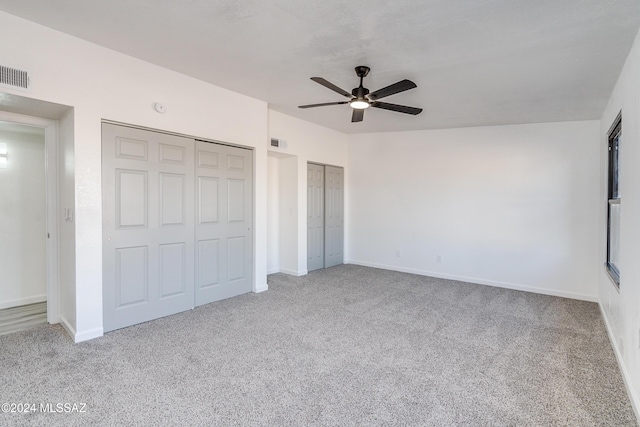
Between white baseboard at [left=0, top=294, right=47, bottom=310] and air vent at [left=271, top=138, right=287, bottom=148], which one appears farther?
air vent at [left=271, top=138, right=287, bottom=148]

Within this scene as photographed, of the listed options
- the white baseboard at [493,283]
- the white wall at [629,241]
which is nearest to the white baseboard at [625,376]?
the white wall at [629,241]

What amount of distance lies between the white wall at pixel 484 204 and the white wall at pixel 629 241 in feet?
4.85

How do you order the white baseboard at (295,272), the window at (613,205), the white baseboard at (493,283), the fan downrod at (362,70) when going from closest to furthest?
the fan downrod at (362,70) < the window at (613,205) < the white baseboard at (493,283) < the white baseboard at (295,272)

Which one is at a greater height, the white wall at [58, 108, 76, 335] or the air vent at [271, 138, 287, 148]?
the air vent at [271, 138, 287, 148]

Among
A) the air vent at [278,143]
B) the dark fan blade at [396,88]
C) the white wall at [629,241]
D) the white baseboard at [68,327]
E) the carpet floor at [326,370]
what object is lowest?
the carpet floor at [326,370]

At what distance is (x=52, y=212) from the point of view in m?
3.36

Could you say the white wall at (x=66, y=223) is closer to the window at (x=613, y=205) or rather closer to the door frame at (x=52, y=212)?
the door frame at (x=52, y=212)

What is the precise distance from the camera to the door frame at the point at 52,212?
3303mm

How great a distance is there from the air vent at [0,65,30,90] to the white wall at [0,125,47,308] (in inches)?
56.0

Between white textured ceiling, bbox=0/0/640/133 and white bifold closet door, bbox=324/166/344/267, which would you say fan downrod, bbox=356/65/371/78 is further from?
white bifold closet door, bbox=324/166/344/267

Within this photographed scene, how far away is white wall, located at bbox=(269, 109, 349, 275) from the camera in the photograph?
5.49 m

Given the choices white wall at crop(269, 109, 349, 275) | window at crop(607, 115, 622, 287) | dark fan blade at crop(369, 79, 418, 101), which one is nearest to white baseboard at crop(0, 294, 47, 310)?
white wall at crop(269, 109, 349, 275)

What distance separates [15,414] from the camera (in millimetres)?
1990

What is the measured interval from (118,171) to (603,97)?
526cm
